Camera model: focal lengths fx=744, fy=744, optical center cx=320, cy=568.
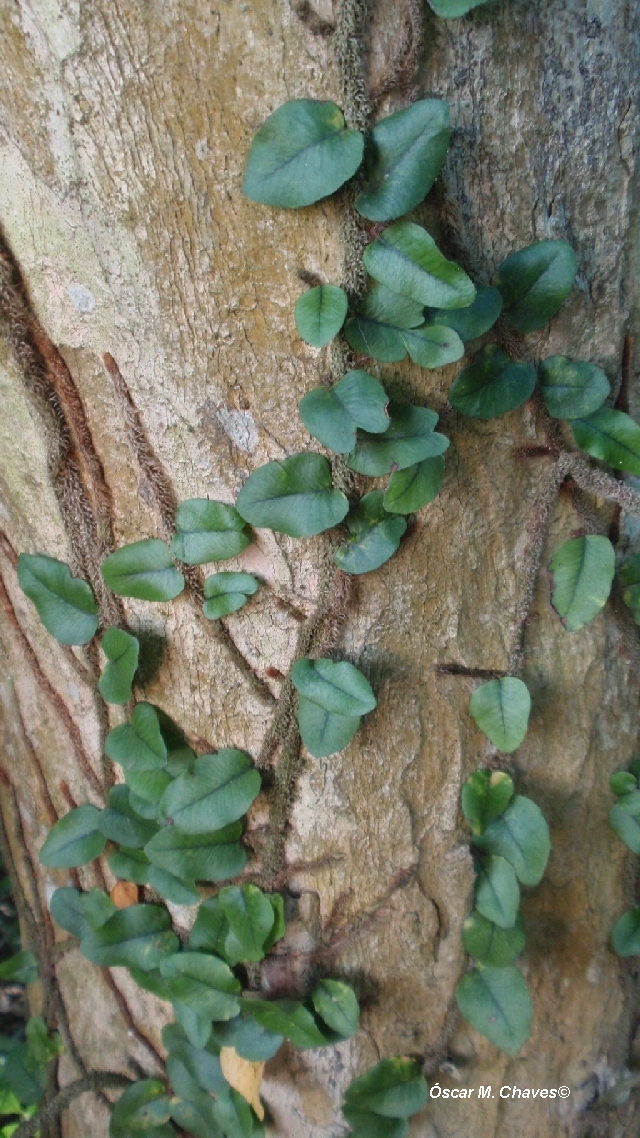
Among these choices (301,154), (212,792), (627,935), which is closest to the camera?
(301,154)

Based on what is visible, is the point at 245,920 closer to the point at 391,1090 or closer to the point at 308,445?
the point at 391,1090

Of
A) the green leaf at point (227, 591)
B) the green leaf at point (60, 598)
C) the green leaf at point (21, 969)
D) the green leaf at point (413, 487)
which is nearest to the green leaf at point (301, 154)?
the green leaf at point (413, 487)

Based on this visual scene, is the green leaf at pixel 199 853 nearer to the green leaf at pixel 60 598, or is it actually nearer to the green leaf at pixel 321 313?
the green leaf at pixel 60 598

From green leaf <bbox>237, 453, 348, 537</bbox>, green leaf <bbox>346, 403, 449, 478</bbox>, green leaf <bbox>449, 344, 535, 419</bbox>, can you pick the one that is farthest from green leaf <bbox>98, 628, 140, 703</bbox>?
green leaf <bbox>449, 344, 535, 419</bbox>

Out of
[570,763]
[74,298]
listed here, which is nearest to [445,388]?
[74,298]

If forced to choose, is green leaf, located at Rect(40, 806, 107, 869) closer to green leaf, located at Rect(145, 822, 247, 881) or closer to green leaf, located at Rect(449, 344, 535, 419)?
green leaf, located at Rect(145, 822, 247, 881)

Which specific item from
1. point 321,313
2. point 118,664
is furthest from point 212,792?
point 321,313
